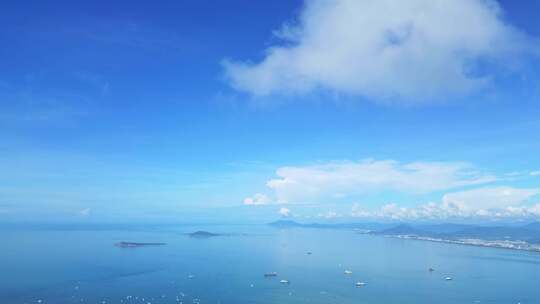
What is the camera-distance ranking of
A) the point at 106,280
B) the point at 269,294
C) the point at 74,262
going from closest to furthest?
the point at 269,294, the point at 106,280, the point at 74,262

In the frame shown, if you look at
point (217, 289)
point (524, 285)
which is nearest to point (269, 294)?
point (217, 289)

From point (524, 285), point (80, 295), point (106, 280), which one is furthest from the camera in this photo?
point (524, 285)

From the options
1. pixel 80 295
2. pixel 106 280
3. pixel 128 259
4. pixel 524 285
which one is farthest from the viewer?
pixel 128 259

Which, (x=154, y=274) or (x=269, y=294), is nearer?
(x=269, y=294)

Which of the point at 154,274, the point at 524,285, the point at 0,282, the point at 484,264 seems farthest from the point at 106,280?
the point at 484,264

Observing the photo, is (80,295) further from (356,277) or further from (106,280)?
(356,277)

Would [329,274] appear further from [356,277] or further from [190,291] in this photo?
[190,291]

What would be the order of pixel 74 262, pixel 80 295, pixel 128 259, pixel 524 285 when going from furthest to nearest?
pixel 128 259
pixel 74 262
pixel 524 285
pixel 80 295

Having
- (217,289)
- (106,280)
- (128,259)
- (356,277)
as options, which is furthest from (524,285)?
(128,259)

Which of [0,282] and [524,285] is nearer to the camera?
[0,282]
